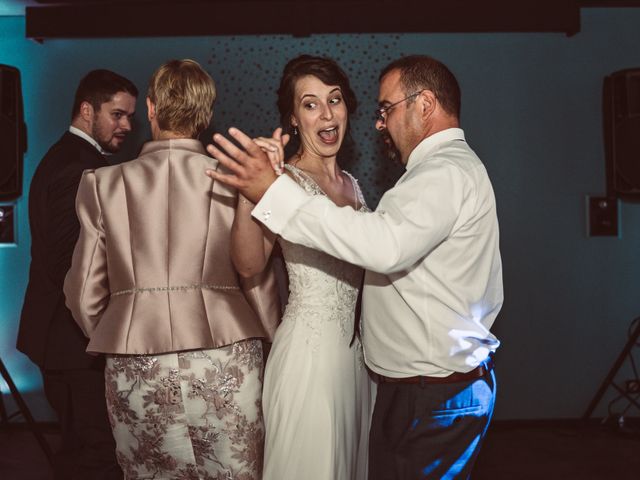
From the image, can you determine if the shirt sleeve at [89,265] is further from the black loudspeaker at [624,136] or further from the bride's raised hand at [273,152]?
the black loudspeaker at [624,136]

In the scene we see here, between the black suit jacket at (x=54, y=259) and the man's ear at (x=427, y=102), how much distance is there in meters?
1.39

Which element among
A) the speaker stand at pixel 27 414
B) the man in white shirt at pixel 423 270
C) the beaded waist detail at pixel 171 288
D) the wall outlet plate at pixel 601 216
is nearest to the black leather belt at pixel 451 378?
the man in white shirt at pixel 423 270

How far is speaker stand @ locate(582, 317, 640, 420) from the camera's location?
3652 mm

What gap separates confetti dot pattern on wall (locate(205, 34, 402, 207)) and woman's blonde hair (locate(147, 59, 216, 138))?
230cm

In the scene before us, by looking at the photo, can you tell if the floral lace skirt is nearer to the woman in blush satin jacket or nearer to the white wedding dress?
the woman in blush satin jacket

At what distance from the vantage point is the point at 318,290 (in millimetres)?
2010

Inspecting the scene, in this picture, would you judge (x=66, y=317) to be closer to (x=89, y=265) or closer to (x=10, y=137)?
(x=89, y=265)

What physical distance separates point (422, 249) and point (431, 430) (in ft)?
1.75

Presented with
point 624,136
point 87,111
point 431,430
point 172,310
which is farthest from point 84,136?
point 624,136

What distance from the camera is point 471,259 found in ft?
5.26

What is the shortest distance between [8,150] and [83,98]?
791 mm

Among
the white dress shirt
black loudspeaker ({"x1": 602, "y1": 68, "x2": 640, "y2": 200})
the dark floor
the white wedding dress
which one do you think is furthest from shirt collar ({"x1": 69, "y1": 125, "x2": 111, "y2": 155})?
black loudspeaker ({"x1": 602, "y1": 68, "x2": 640, "y2": 200})

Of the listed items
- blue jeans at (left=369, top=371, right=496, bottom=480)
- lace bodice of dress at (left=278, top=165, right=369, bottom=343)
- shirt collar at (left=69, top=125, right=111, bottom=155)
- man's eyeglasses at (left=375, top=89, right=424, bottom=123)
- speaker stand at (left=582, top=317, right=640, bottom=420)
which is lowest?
speaker stand at (left=582, top=317, right=640, bottom=420)

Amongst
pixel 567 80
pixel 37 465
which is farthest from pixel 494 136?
pixel 37 465
